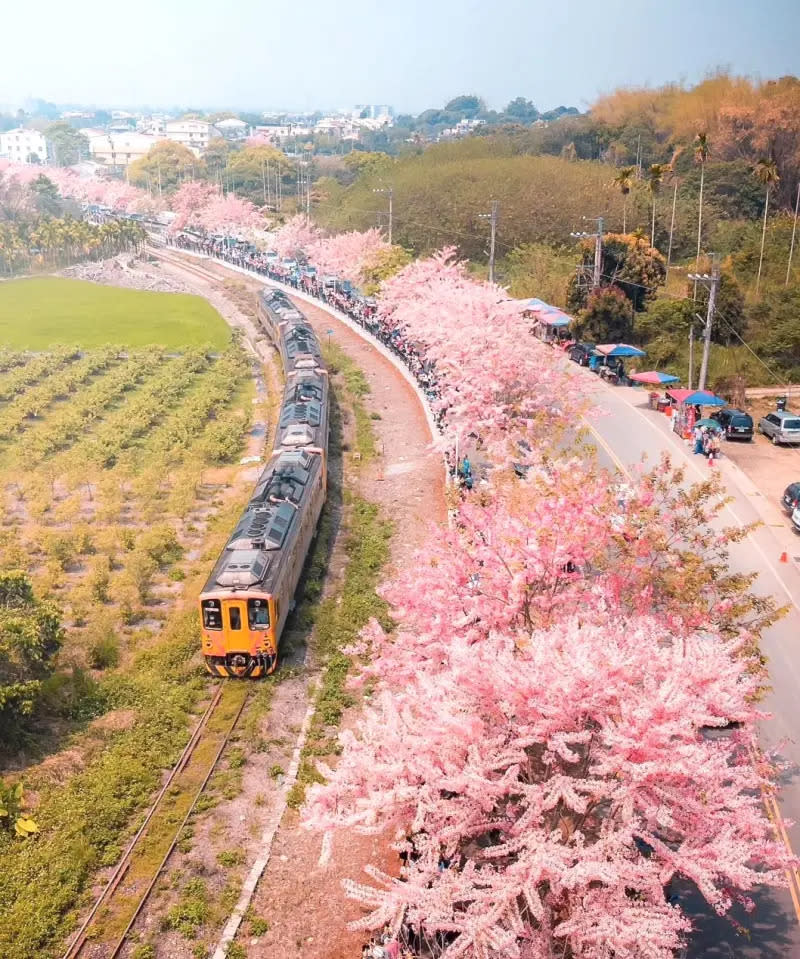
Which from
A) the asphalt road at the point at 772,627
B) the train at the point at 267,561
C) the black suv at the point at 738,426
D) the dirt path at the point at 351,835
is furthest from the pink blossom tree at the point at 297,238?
the train at the point at 267,561

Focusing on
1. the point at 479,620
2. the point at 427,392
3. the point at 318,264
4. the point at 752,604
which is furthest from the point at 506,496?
the point at 318,264

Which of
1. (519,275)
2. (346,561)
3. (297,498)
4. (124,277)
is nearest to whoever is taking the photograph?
(297,498)

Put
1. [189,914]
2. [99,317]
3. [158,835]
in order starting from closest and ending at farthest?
[189,914]
[158,835]
[99,317]

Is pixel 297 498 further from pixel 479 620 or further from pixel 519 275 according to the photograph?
pixel 519 275

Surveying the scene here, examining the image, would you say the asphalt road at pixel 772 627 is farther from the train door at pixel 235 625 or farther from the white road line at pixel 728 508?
the train door at pixel 235 625

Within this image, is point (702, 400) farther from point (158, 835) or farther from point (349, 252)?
point (349, 252)

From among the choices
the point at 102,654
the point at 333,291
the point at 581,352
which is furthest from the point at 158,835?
the point at 333,291
